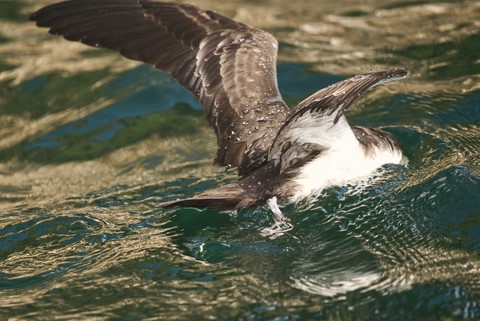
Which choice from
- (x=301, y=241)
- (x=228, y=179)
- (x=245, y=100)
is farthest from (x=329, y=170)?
(x=228, y=179)

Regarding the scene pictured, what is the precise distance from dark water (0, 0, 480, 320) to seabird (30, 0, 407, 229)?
0.23m

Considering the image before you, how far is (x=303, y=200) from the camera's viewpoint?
598 centimetres

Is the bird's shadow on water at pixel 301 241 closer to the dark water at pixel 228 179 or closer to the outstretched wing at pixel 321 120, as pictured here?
the dark water at pixel 228 179

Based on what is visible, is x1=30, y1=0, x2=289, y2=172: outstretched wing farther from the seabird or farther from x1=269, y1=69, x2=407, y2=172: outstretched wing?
x1=269, y1=69, x2=407, y2=172: outstretched wing

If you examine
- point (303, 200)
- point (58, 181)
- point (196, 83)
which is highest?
point (196, 83)

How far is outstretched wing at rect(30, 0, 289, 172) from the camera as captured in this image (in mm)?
6359

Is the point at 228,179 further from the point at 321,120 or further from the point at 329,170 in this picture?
the point at 321,120

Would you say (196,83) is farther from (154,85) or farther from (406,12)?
(406,12)

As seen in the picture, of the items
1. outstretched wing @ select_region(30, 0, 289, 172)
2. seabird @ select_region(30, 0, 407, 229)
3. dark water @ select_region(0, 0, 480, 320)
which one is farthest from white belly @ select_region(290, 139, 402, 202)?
outstretched wing @ select_region(30, 0, 289, 172)

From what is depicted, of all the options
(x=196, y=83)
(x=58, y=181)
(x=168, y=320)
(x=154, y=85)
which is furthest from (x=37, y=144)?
(x=168, y=320)

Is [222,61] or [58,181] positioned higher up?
[222,61]

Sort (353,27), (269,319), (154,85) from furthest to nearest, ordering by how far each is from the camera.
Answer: (353,27), (154,85), (269,319)

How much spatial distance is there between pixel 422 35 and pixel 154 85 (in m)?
3.12

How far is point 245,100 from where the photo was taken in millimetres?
6477
